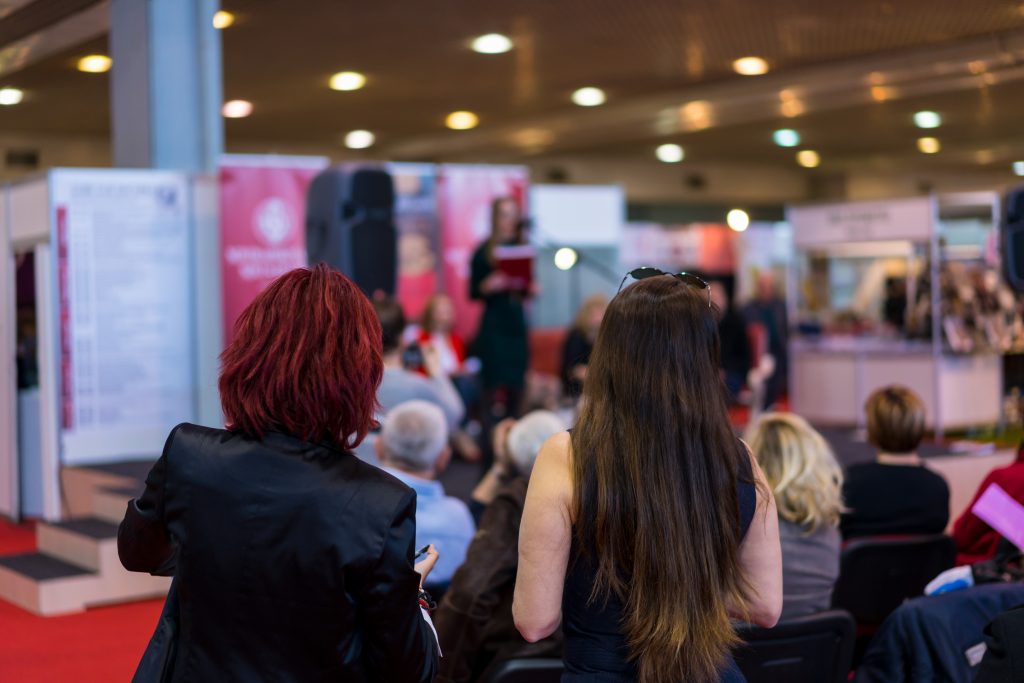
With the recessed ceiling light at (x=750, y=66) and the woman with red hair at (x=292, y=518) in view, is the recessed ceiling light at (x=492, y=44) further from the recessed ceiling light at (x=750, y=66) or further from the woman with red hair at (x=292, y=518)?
the woman with red hair at (x=292, y=518)

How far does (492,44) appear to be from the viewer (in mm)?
8758

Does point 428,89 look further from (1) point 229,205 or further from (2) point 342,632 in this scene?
(2) point 342,632

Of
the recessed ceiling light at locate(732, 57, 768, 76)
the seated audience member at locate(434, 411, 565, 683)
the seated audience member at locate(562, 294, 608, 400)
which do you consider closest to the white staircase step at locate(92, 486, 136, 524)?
the seated audience member at locate(434, 411, 565, 683)

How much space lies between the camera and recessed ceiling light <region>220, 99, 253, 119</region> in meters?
10.9

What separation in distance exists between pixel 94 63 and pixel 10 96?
1780mm

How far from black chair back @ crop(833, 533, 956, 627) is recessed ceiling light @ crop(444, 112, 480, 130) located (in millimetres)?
8864

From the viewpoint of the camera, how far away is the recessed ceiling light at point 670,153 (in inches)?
567

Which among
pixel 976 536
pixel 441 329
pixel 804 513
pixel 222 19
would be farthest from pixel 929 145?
pixel 804 513

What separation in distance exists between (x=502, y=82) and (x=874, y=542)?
24.3 feet

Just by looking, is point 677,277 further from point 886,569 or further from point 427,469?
point 886,569

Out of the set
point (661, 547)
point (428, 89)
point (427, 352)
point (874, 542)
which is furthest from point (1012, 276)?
point (661, 547)

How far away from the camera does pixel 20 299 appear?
686cm

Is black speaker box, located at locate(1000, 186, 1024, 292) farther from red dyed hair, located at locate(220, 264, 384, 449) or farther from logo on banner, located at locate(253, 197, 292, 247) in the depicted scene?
red dyed hair, located at locate(220, 264, 384, 449)

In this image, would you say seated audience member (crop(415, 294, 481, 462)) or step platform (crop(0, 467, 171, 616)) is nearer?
step platform (crop(0, 467, 171, 616))
